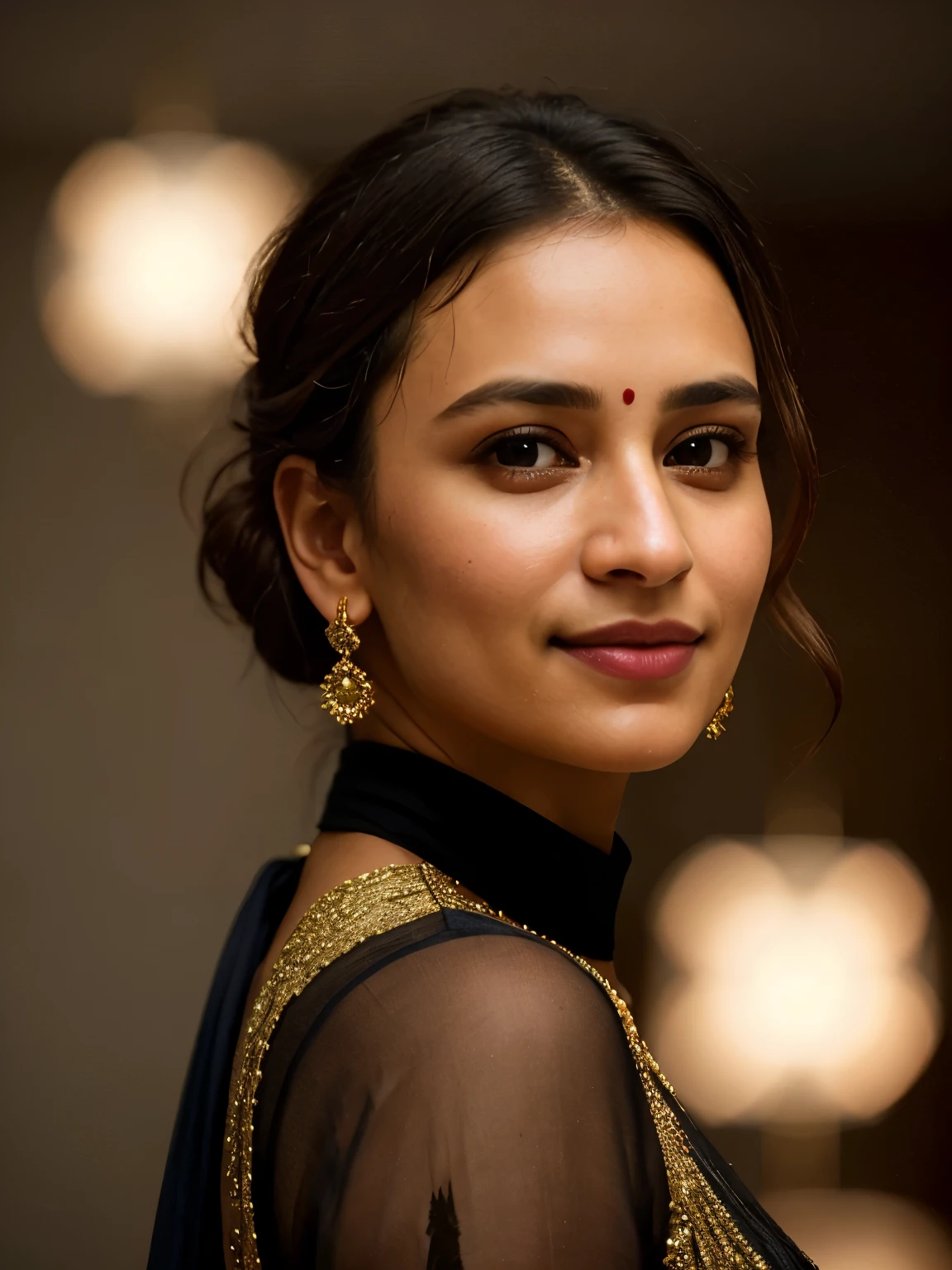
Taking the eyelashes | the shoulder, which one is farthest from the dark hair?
the shoulder

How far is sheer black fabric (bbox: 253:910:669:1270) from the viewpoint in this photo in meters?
0.75

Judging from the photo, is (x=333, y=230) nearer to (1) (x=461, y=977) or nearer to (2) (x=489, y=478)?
(2) (x=489, y=478)

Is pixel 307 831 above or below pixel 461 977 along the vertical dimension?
above

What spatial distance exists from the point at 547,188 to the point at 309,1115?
691mm

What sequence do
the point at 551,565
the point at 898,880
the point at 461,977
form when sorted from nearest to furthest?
the point at 461,977, the point at 551,565, the point at 898,880

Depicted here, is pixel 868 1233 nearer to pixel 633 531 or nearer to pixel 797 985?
pixel 797 985

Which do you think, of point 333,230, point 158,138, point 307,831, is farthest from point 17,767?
point 333,230

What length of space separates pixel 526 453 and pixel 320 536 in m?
0.22

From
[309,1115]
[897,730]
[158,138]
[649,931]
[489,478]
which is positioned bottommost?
[309,1115]

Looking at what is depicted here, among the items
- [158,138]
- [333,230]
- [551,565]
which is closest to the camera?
[551,565]

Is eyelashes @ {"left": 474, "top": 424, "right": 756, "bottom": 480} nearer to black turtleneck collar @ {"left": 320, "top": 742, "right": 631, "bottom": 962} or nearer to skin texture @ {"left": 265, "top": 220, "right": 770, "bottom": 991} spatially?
skin texture @ {"left": 265, "top": 220, "right": 770, "bottom": 991}

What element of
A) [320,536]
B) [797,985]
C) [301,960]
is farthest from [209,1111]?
[797,985]

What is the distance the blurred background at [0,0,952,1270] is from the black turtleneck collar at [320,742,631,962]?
469 mm

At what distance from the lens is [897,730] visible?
1724 millimetres
